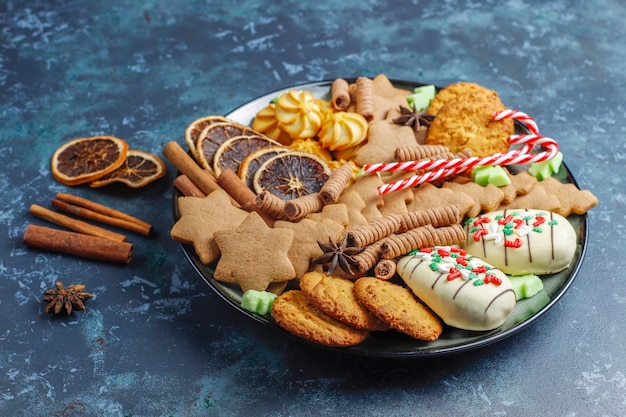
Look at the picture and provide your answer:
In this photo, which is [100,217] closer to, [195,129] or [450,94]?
[195,129]

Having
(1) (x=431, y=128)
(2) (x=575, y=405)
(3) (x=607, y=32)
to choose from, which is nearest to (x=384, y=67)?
(1) (x=431, y=128)

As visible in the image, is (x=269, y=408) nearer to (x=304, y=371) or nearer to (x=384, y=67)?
(x=304, y=371)

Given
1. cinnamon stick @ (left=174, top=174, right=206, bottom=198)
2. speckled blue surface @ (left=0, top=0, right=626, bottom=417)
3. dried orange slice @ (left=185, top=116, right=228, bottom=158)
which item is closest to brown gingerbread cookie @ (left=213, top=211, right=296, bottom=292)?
speckled blue surface @ (left=0, top=0, right=626, bottom=417)

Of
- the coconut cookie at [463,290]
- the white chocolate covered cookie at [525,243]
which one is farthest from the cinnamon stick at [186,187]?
the white chocolate covered cookie at [525,243]

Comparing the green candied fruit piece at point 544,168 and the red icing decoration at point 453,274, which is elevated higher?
the red icing decoration at point 453,274

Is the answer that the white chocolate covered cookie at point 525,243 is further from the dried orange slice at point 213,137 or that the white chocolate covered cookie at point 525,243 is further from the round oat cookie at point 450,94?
the dried orange slice at point 213,137

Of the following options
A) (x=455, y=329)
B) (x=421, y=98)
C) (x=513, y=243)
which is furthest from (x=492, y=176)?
(x=455, y=329)

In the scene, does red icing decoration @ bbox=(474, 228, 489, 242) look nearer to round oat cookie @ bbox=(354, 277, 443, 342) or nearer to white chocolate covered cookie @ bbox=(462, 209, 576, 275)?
white chocolate covered cookie @ bbox=(462, 209, 576, 275)
